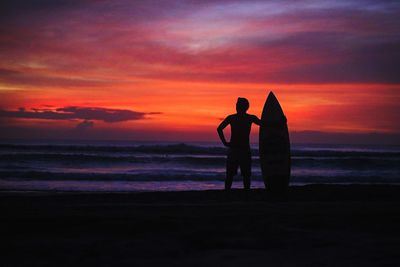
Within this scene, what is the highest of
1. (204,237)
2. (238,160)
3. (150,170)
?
(238,160)

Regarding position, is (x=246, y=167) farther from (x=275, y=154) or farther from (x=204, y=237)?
(x=204, y=237)

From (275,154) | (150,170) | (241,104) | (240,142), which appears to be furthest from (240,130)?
(150,170)

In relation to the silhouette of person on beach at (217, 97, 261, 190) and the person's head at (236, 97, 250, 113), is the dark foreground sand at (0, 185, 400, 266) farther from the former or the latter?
the person's head at (236, 97, 250, 113)

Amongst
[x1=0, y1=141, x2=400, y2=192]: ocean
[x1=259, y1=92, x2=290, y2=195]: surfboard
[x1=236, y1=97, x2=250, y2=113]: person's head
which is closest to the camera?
[x1=236, y1=97, x2=250, y2=113]: person's head

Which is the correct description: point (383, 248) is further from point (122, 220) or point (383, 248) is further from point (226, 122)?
point (226, 122)

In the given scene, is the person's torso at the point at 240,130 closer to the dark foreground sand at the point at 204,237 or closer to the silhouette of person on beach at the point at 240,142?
the silhouette of person on beach at the point at 240,142

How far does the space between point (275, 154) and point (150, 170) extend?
Answer: 14.3 m

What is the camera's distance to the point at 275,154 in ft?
26.7

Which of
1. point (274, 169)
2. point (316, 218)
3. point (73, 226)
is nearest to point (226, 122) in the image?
point (274, 169)

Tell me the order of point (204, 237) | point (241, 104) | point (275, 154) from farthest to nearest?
1. point (275, 154)
2. point (241, 104)
3. point (204, 237)

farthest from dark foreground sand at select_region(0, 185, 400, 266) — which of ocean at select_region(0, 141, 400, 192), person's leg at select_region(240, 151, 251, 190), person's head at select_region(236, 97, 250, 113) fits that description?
ocean at select_region(0, 141, 400, 192)

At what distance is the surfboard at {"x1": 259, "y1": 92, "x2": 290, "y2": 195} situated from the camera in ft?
26.3

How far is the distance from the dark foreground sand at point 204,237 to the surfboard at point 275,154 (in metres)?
2.23

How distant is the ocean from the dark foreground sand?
8334mm
